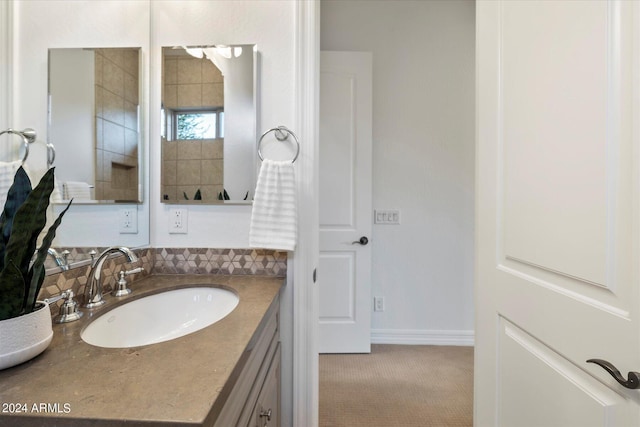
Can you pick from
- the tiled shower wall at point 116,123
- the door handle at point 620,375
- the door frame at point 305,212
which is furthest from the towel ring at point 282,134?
the door handle at point 620,375

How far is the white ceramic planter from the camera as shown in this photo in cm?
53

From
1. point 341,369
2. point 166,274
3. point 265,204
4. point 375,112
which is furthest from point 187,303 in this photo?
point 375,112

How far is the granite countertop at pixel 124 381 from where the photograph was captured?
0.44 meters

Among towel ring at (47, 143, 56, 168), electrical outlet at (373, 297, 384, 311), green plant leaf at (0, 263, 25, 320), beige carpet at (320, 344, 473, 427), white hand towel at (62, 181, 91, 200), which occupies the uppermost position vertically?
towel ring at (47, 143, 56, 168)

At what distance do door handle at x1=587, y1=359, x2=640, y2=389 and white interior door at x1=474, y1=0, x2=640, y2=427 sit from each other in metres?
0.01

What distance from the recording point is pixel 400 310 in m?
2.46

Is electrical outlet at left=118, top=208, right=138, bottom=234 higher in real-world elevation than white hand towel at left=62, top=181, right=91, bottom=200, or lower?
lower

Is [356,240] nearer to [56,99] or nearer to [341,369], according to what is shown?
[341,369]

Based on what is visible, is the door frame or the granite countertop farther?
the door frame

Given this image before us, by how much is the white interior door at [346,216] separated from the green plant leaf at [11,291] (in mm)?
1829

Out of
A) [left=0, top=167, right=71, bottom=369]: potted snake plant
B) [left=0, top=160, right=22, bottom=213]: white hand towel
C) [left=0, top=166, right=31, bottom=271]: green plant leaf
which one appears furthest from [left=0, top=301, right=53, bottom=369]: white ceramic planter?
[left=0, top=160, right=22, bottom=213]: white hand towel

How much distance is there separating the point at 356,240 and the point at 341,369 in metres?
0.92

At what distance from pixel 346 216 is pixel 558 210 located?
5.21ft

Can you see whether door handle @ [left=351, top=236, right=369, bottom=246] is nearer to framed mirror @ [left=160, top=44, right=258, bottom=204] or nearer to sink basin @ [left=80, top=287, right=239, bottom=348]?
framed mirror @ [left=160, top=44, right=258, bottom=204]
